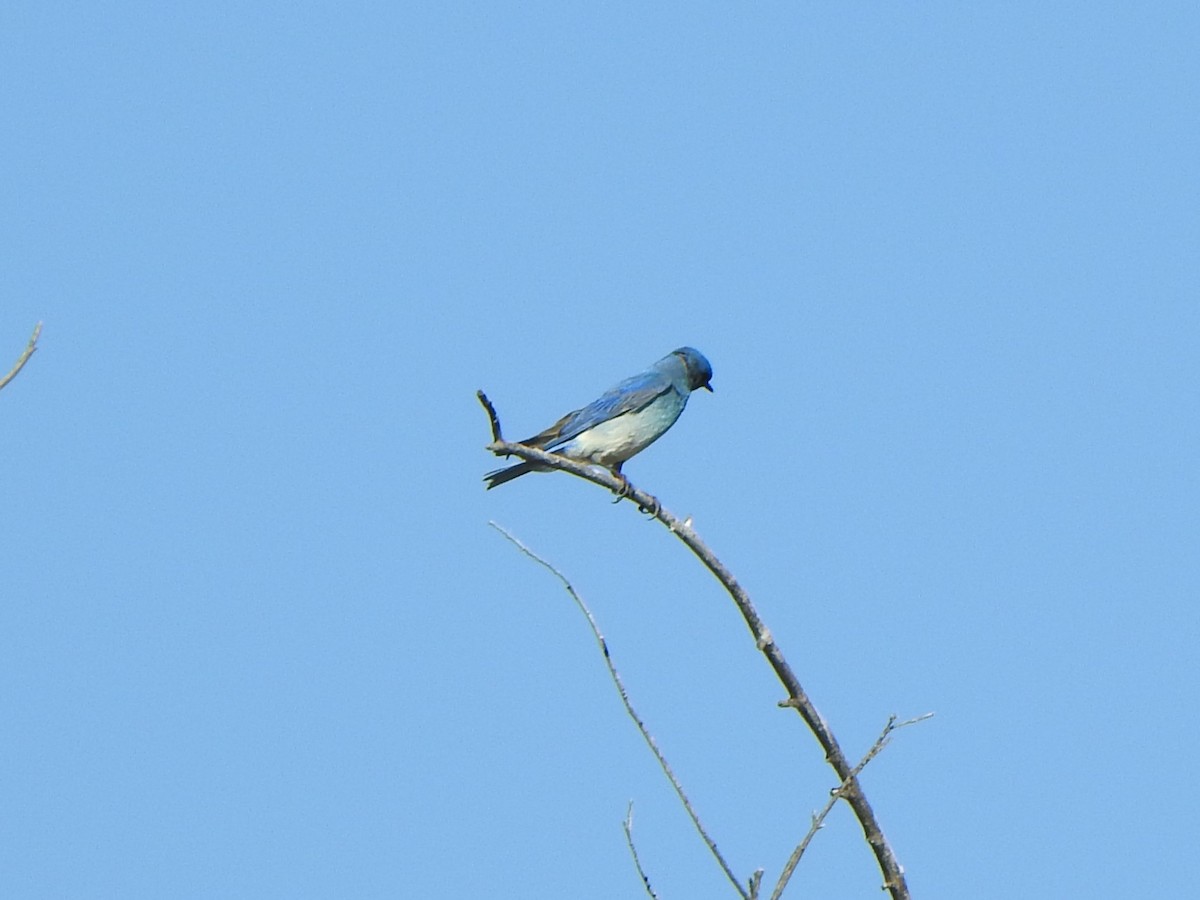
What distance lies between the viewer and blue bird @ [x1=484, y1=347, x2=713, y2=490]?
1159 cm

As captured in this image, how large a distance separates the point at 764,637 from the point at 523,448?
56.3 inches

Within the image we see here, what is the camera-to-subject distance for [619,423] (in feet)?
38.4

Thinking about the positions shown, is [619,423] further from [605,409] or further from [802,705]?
[802,705]

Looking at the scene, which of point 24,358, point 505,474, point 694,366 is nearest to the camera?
point 24,358

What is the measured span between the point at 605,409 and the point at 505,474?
1263 millimetres

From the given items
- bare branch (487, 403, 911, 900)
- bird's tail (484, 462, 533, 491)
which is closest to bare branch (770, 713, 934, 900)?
bare branch (487, 403, 911, 900)

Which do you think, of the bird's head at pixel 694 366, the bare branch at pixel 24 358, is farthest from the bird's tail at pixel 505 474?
the bare branch at pixel 24 358

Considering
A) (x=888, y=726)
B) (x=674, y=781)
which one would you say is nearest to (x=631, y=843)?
(x=674, y=781)

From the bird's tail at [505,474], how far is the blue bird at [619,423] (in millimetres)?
468

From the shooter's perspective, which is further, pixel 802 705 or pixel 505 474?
pixel 505 474

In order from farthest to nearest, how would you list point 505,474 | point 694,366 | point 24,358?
point 694,366 < point 505,474 < point 24,358

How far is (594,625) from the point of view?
5.53 metres

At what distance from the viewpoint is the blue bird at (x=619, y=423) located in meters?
11.6

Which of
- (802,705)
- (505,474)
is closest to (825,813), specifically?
(802,705)
